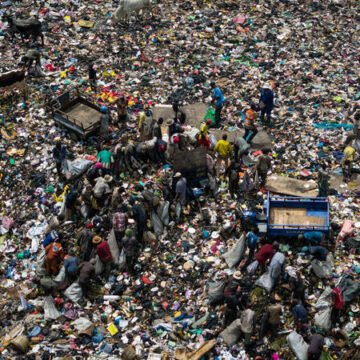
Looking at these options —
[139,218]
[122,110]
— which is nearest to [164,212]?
[139,218]

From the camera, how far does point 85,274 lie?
10594 mm

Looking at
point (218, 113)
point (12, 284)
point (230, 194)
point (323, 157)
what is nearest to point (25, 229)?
point (12, 284)

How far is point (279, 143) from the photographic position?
14.2 meters

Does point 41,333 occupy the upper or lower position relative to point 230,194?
lower

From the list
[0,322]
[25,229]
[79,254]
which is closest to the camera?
[0,322]

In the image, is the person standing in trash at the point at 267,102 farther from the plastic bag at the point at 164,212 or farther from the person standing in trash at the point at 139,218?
the person standing in trash at the point at 139,218

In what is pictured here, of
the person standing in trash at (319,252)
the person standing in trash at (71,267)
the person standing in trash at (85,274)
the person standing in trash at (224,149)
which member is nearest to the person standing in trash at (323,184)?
the person standing in trash at (319,252)

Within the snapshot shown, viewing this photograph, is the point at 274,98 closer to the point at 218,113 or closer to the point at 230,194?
the point at 218,113

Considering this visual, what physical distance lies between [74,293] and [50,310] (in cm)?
53

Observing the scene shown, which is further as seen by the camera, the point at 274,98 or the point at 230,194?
the point at 274,98

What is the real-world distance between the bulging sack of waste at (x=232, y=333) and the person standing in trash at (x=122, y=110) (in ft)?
21.6

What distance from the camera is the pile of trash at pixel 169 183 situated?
10.2 meters

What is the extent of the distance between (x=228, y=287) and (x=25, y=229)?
4911 millimetres

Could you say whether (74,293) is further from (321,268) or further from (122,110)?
(122,110)
